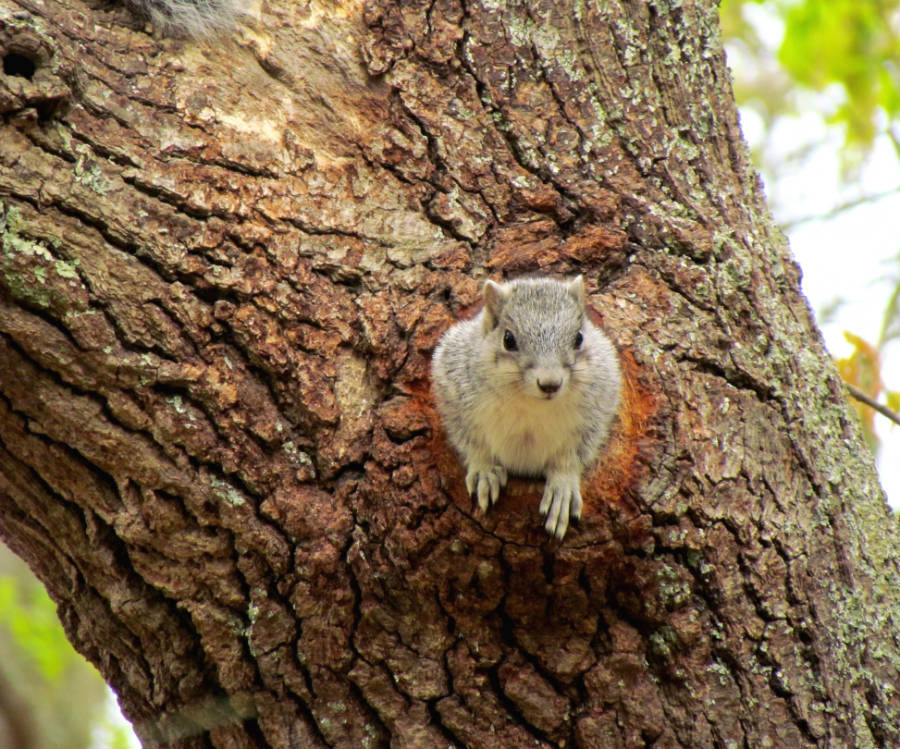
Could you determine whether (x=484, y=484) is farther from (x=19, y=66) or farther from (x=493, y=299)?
(x=19, y=66)

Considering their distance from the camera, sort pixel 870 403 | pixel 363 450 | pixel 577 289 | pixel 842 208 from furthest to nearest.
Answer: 1. pixel 842 208
2. pixel 870 403
3. pixel 577 289
4. pixel 363 450

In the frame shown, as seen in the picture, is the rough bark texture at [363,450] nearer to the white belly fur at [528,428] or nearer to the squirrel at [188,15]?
the squirrel at [188,15]

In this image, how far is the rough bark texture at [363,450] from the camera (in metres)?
2.49

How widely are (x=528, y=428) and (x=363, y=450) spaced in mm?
538

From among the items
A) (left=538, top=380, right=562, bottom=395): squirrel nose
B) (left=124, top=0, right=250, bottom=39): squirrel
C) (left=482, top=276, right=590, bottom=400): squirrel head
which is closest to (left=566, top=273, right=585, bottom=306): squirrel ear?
(left=482, top=276, right=590, bottom=400): squirrel head

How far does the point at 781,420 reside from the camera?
2.77m

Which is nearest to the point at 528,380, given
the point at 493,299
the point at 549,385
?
the point at 549,385

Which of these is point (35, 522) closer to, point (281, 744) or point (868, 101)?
point (281, 744)

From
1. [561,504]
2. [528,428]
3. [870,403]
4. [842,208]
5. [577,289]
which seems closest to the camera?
[561,504]

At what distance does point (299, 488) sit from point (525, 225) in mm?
1031

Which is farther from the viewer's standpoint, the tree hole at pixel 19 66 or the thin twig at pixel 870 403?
the thin twig at pixel 870 403

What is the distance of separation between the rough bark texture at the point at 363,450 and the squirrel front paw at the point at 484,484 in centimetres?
4

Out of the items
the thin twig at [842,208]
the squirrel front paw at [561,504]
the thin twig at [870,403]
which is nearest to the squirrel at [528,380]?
the squirrel front paw at [561,504]

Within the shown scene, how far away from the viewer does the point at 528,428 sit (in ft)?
9.43
